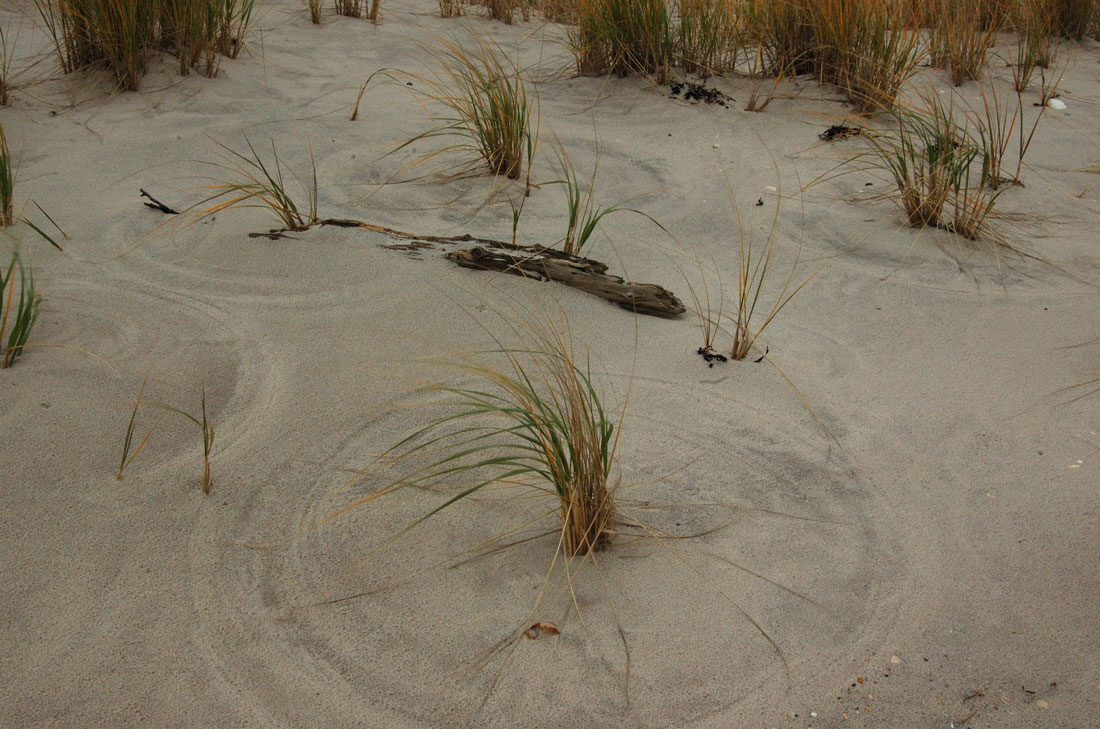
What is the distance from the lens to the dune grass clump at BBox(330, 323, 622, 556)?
5.95ft

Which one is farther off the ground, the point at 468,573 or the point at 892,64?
the point at 892,64

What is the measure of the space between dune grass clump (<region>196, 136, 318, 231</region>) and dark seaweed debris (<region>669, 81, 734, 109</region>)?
77.7 inches

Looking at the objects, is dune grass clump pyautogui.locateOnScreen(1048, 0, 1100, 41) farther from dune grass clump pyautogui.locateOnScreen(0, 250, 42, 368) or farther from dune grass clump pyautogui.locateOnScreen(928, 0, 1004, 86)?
dune grass clump pyautogui.locateOnScreen(0, 250, 42, 368)

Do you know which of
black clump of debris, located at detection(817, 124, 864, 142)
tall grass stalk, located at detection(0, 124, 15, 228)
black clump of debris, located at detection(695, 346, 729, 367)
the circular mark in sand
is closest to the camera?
the circular mark in sand

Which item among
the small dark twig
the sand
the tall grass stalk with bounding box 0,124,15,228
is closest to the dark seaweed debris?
the sand

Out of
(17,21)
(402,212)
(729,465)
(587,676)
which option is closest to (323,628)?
(587,676)

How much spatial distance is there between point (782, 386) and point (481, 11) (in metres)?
4.41

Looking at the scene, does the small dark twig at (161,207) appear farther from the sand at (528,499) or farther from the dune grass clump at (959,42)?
the dune grass clump at (959,42)

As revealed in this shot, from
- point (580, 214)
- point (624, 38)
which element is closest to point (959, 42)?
point (624, 38)

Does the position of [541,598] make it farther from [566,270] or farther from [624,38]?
[624,38]

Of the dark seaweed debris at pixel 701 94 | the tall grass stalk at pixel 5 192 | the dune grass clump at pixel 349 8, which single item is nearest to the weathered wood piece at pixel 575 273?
the tall grass stalk at pixel 5 192

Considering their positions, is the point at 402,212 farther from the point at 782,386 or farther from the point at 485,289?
the point at 782,386

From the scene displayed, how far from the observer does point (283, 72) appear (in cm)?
462

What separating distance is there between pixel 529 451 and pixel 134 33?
9.97ft
